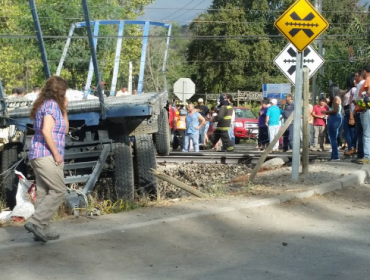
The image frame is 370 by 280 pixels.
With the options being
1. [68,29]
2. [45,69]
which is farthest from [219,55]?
[45,69]

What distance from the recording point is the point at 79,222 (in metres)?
8.66

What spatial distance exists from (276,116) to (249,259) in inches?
589

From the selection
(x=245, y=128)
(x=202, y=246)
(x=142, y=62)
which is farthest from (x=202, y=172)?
(x=245, y=128)

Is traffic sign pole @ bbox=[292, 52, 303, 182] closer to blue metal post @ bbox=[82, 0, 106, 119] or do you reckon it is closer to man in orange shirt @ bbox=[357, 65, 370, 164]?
man in orange shirt @ bbox=[357, 65, 370, 164]

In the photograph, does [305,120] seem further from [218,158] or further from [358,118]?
[218,158]

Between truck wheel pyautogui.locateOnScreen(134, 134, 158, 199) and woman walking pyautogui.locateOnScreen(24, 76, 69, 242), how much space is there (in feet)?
15.0

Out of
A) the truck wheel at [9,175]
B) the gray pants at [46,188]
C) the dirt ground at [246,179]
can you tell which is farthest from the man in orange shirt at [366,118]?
the gray pants at [46,188]

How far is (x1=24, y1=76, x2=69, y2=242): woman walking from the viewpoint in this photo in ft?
23.9

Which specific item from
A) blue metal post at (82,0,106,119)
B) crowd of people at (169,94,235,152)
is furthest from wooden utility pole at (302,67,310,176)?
crowd of people at (169,94,235,152)

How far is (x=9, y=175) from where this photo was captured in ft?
36.2

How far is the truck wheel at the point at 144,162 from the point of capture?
12.0 meters

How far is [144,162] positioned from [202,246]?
4504 mm

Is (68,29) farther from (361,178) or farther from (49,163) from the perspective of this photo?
(49,163)

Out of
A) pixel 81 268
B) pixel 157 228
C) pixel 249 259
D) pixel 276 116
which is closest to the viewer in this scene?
pixel 81 268
